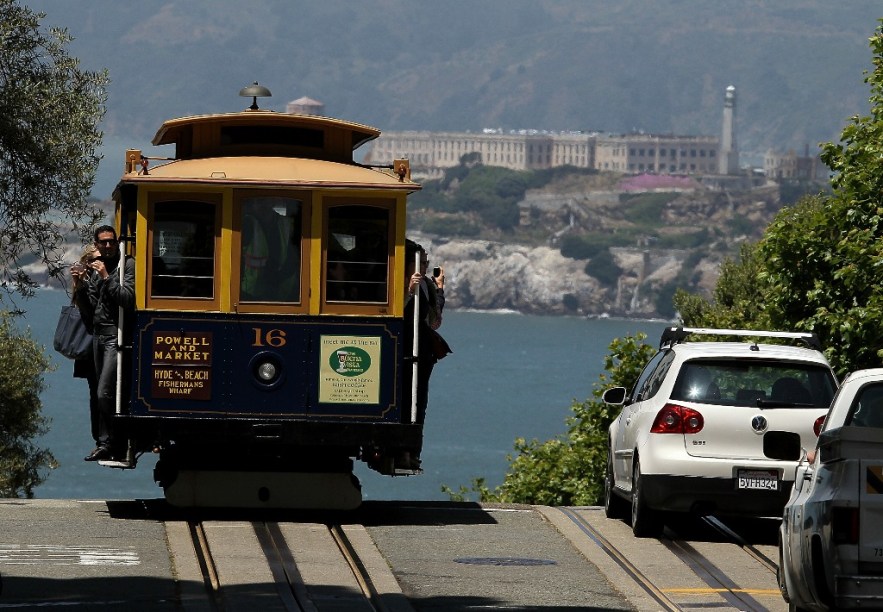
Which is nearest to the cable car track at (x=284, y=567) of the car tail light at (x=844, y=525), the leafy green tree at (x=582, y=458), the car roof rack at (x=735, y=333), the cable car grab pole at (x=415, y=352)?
the cable car grab pole at (x=415, y=352)

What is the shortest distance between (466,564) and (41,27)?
9.09m

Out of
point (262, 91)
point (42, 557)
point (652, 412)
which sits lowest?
point (42, 557)

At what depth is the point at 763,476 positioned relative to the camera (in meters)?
13.1

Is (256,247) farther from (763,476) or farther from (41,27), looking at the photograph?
(41,27)

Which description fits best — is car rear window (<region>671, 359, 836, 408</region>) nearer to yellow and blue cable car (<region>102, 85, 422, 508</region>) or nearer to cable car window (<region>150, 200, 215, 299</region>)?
yellow and blue cable car (<region>102, 85, 422, 508</region>)

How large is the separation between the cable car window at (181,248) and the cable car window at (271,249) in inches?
10.2

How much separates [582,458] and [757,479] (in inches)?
662

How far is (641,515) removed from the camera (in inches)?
531

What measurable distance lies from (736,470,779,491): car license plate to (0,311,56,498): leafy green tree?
787 inches

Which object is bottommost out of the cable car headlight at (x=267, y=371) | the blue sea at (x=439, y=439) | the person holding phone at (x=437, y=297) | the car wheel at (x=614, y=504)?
the blue sea at (x=439, y=439)

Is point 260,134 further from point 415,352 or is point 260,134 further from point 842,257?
point 842,257

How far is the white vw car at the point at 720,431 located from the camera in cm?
1311

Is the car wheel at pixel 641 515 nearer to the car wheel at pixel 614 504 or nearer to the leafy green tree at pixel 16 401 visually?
the car wheel at pixel 614 504

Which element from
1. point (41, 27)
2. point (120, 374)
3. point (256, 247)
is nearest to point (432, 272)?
point (256, 247)
